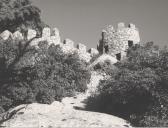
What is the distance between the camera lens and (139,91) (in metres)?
22.5

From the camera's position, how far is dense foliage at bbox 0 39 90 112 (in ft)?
82.6

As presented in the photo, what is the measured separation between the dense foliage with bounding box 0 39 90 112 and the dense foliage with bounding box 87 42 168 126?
91.3 inches

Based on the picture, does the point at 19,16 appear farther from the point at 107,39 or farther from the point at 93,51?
the point at 107,39

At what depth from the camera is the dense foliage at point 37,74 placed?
2517 centimetres

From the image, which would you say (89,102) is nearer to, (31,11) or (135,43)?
(135,43)

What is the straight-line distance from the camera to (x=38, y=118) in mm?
20344

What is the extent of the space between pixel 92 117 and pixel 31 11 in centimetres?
2112

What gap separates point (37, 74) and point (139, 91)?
687 cm

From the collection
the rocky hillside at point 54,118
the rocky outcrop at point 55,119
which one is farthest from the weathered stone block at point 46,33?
the rocky outcrop at point 55,119

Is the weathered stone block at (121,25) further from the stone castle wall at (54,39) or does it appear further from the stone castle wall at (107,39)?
the stone castle wall at (54,39)

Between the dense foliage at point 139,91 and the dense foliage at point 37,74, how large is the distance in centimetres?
232

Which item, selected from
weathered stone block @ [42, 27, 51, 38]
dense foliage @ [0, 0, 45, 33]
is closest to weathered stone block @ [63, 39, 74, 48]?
weathered stone block @ [42, 27, 51, 38]

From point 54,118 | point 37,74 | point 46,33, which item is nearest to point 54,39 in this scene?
point 46,33

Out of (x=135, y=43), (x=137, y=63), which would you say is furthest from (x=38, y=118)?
(x=135, y=43)
